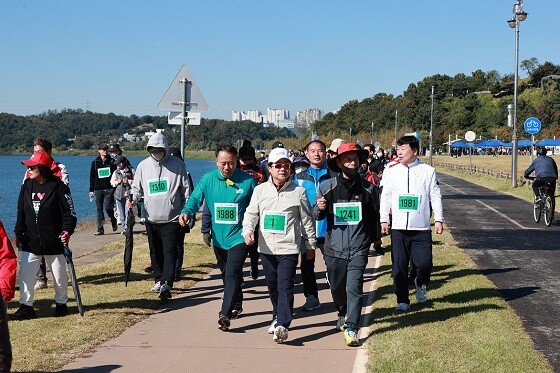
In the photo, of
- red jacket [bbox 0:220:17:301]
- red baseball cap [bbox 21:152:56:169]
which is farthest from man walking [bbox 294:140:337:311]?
red jacket [bbox 0:220:17:301]

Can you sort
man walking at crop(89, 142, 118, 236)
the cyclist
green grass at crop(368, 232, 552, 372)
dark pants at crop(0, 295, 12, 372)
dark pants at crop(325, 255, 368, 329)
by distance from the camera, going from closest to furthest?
dark pants at crop(0, 295, 12, 372)
green grass at crop(368, 232, 552, 372)
dark pants at crop(325, 255, 368, 329)
man walking at crop(89, 142, 118, 236)
the cyclist

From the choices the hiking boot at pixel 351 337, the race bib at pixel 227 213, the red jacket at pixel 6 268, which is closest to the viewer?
the red jacket at pixel 6 268

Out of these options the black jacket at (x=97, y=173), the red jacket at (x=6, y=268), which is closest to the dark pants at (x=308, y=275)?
the red jacket at (x=6, y=268)

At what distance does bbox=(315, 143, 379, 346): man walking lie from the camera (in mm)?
7977

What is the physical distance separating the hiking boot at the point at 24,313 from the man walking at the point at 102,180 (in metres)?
8.74

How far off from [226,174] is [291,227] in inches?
46.6

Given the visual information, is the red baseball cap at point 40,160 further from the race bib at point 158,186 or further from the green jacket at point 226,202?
the green jacket at point 226,202

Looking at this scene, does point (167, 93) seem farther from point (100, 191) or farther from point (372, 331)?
point (372, 331)

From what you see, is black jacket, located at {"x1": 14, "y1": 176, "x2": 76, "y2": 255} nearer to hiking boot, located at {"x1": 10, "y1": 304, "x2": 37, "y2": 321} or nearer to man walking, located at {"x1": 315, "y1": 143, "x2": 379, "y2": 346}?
hiking boot, located at {"x1": 10, "y1": 304, "x2": 37, "y2": 321}

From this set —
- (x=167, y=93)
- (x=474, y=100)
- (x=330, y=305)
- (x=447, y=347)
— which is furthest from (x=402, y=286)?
(x=474, y=100)

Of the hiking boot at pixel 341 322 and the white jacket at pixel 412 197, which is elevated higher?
the white jacket at pixel 412 197

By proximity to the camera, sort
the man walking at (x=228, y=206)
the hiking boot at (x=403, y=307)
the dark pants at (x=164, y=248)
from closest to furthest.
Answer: the man walking at (x=228, y=206) → the hiking boot at (x=403, y=307) → the dark pants at (x=164, y=248)

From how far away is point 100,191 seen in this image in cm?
1822

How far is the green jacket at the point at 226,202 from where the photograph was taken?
876cm
